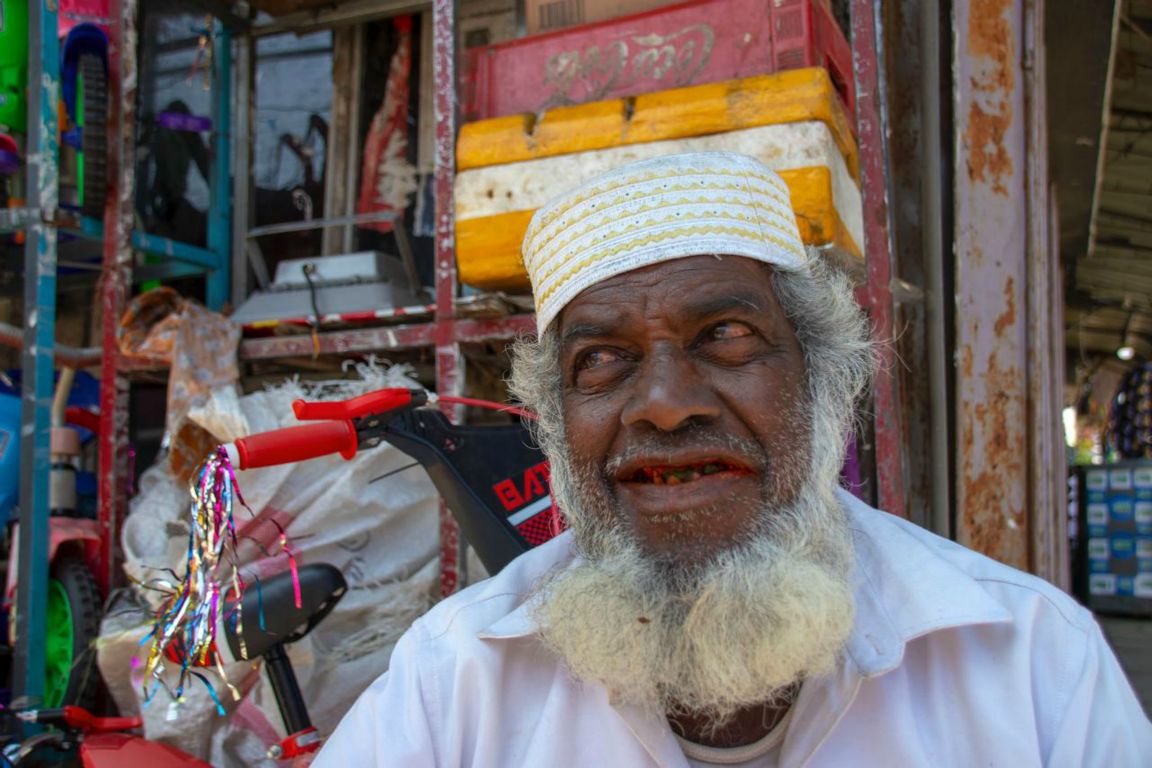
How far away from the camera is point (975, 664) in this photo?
1304mm

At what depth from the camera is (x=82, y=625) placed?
3029 millimetres

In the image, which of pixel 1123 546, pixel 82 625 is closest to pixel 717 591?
pixel 82 625

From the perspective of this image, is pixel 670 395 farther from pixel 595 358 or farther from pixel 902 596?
pixel 902 596

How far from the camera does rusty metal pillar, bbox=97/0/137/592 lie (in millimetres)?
3201

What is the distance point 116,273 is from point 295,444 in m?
1.89

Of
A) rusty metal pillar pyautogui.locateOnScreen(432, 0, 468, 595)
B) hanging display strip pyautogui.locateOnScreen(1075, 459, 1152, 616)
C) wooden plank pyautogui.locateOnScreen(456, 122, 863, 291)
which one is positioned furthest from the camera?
hanging display strip pyautogui.locateOnScreen(1075, 459, 1152, 616)

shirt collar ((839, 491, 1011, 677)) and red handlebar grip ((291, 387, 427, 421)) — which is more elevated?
red handlebar grip ((291, 387, 427, 421))

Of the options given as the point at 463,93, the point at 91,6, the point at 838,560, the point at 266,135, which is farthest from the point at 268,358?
the point at 838,560

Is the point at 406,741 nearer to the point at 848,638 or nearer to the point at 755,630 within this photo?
the point at 755,630

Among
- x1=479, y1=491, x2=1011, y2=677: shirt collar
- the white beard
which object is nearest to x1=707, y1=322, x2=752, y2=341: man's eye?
the white beard

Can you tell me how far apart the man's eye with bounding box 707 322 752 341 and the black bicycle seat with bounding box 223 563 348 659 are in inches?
49.1

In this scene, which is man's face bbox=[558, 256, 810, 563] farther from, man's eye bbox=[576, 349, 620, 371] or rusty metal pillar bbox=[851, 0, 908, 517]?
rusty metal pillar bbox=[851, 0, 908, 517]

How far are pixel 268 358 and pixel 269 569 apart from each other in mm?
977

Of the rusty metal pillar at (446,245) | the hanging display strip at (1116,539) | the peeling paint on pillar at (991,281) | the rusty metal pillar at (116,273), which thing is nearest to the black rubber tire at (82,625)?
the rusty metal pillar at (116,273)
